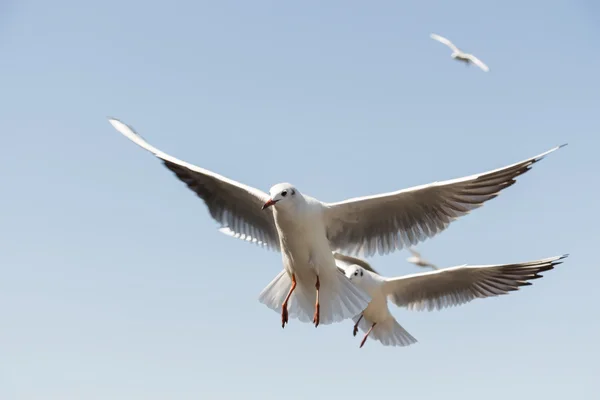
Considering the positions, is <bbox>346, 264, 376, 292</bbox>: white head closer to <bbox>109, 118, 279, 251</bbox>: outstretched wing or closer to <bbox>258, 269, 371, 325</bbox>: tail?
<bbox>109, 118, 279, 251</bbox>: outstretched wing

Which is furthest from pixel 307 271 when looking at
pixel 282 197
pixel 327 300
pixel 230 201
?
pixel 230 201

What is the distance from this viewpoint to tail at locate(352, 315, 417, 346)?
12492 millimetres

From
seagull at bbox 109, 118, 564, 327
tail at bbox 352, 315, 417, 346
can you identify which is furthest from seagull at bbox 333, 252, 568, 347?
seagull at bbox 109, 118, 564, 327

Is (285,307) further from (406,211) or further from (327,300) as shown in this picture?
(406,211)

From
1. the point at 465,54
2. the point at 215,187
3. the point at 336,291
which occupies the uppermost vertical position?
the point at 465,54

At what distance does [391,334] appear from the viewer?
12547 mm

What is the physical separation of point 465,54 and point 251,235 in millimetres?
9161

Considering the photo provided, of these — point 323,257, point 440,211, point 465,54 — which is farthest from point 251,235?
point 465,54

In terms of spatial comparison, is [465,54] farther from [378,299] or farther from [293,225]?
[293,225]

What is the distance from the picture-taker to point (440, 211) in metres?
8.65

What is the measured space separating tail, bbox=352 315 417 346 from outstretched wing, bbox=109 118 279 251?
3388mm

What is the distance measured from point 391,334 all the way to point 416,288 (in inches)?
34.8

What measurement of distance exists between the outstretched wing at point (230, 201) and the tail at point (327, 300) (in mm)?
806

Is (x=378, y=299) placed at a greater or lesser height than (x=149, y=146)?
lesser
